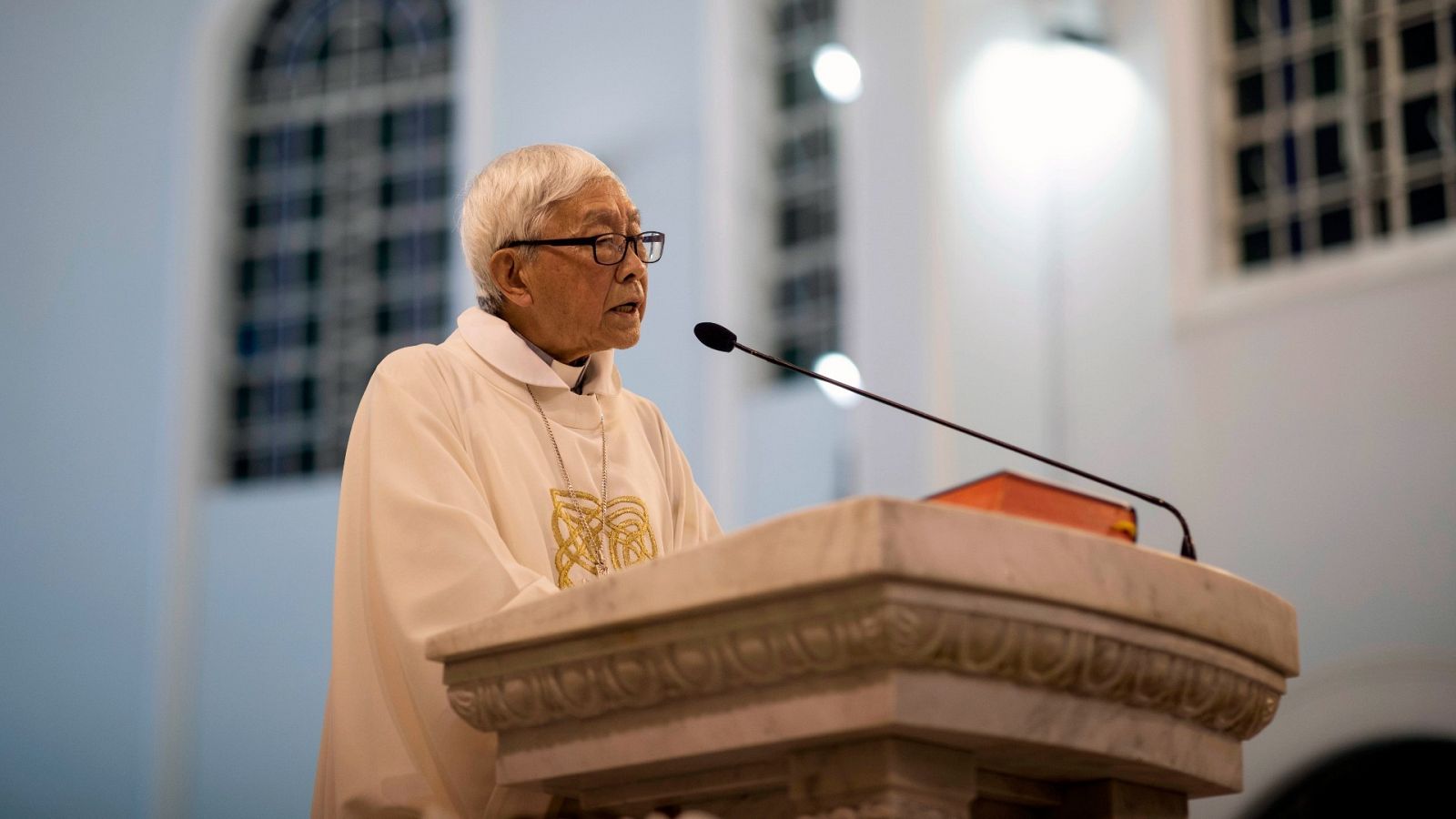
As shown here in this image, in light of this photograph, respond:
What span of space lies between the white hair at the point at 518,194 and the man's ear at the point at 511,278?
0.07 feet

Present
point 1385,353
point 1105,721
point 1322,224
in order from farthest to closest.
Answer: point 1322,224
point 1385,353
point 1105,721

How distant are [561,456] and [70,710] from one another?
36.0 ft

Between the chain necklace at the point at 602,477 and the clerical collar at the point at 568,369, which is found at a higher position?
the clerical collar at the point at 568,369

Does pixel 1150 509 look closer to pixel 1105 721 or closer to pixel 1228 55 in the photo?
pixel 1228 55

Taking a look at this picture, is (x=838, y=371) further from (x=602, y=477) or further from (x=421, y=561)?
(x=421, y=561)

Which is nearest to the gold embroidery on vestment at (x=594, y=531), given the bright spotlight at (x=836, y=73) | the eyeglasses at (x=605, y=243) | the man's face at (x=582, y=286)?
the man's face at (x=582, y=286)

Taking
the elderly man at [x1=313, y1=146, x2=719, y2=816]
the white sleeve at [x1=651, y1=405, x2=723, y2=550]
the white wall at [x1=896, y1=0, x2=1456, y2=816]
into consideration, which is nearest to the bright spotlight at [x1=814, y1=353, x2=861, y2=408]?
the white wall at [x1=896, y1=0, x2=1456, y2=816]

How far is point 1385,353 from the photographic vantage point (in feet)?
30.5

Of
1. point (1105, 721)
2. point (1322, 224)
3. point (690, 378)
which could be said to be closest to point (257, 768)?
point (690, 378)

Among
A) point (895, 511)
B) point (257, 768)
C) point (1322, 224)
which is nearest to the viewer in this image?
point (895, 511)

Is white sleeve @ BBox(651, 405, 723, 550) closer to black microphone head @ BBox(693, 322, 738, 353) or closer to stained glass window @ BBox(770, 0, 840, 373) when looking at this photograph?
black microphone head @ BBox(693, 322, 738, 353)

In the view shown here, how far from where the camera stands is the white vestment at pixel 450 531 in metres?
2.82

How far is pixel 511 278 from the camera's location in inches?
134

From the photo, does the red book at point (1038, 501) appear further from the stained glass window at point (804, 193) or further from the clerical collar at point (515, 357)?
the stained glass window at point (804, 193)
